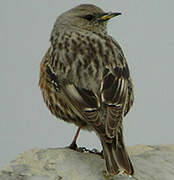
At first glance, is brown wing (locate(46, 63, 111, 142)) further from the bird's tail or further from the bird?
the bird's tail

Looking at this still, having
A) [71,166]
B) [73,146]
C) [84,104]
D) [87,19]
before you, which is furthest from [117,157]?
[87,19]

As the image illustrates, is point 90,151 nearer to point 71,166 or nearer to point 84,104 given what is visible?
point 71,166

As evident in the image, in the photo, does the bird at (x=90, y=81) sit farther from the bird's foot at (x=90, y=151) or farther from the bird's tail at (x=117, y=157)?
the bird's foot at (x=90, y=151)

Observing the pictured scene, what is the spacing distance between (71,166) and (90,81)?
113cm

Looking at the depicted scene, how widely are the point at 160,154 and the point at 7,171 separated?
82.8 inches

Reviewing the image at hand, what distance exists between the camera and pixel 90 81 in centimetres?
600

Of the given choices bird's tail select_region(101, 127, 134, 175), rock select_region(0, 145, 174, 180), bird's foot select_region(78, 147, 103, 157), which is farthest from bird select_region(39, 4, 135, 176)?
rock select_region(0, 145, 174, 180)

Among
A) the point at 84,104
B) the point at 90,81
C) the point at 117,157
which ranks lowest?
the point at 117,157

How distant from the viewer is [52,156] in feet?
19.1

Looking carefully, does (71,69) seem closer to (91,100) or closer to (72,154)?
(91,100)

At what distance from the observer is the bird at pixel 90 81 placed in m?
5.50

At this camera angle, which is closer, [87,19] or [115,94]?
[115,94]

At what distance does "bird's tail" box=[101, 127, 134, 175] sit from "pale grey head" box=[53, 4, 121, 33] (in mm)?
2494

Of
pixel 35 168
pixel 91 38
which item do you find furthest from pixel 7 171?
pixel 91 38
